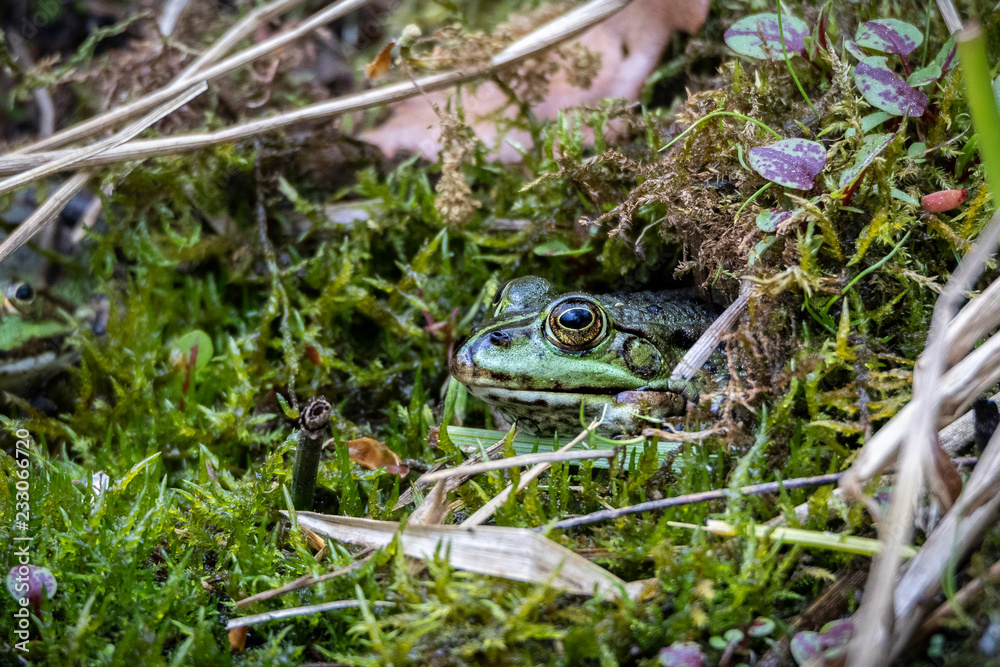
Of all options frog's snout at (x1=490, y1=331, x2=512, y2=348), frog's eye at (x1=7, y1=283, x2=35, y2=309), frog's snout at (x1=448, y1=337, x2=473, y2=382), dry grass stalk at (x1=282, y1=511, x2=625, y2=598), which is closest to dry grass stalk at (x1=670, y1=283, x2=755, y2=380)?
frog's snout at (x1=490, y1=331, x2=512, y2=348)

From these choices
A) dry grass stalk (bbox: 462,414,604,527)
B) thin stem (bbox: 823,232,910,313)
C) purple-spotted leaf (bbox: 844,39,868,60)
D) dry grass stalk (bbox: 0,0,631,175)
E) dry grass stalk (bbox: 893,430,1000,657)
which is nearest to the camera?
dry grass stalk (bbox: 893,430,1000,657)

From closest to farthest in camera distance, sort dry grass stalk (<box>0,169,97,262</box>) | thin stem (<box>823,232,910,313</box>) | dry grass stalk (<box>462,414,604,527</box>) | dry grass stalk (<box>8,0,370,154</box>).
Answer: dry grass stalk (<box>462,414,604,527</box>) < thin stem (<box>823,232,910,313</box>) < dry grass stalk (<box>0,169,97,262</box>) < dry grass stalk (<box>8,0,370,154</box>)

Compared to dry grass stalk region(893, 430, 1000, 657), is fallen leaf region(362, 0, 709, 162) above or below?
above

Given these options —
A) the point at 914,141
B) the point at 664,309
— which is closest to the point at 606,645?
the point at 664,309

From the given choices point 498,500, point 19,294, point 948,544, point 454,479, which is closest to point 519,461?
point 498,500
